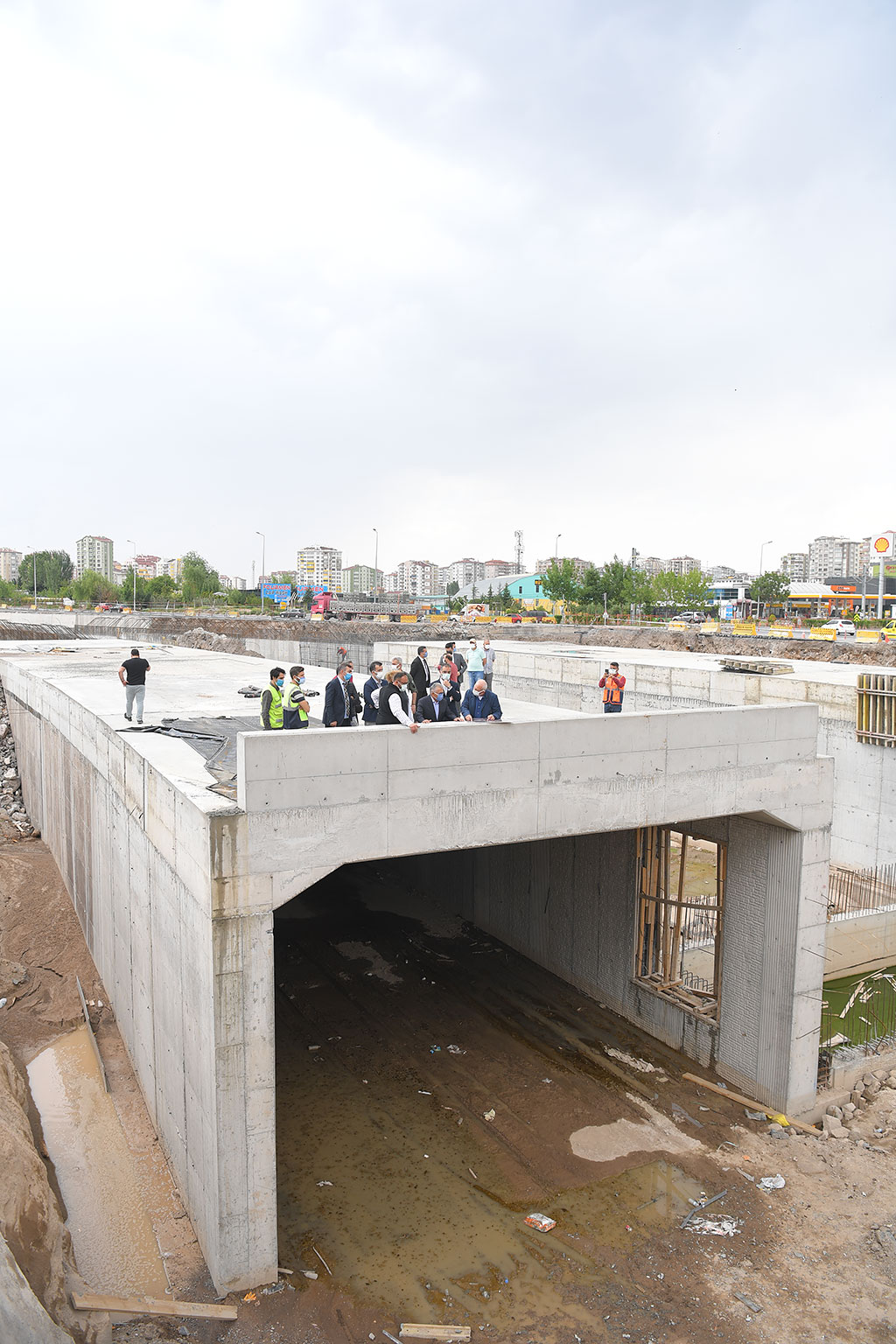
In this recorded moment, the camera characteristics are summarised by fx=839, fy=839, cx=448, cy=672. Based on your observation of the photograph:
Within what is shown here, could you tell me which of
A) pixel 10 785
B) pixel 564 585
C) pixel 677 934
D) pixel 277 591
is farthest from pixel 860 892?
pixel 277 591

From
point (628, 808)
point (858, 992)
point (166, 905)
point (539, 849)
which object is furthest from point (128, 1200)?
point (858, 992)

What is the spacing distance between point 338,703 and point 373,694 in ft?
1.87

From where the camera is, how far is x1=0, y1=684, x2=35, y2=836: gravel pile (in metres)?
24.7

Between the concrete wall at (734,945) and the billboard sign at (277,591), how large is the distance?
77722 millimetres

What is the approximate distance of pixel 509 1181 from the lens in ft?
35.6

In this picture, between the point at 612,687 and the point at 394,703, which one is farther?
the point at 612,687

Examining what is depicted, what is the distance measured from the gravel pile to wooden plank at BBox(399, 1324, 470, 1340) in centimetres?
1938

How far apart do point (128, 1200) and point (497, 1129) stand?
4.89 m

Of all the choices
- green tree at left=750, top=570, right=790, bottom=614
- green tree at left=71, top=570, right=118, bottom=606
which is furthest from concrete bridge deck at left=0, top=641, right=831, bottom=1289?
green tree at left=750, top=570, right=790, bottom=614

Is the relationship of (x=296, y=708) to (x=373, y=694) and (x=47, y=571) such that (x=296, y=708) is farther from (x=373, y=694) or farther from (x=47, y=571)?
(x=47, y=571)

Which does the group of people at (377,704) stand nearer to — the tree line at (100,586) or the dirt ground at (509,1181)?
the dirt ground at (509,1181)

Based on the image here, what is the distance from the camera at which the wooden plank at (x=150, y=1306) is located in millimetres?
8266

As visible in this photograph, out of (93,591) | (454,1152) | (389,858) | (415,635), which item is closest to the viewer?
(454,1152)

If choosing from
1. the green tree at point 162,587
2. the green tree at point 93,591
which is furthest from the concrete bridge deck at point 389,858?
the green tree at point 162,587
